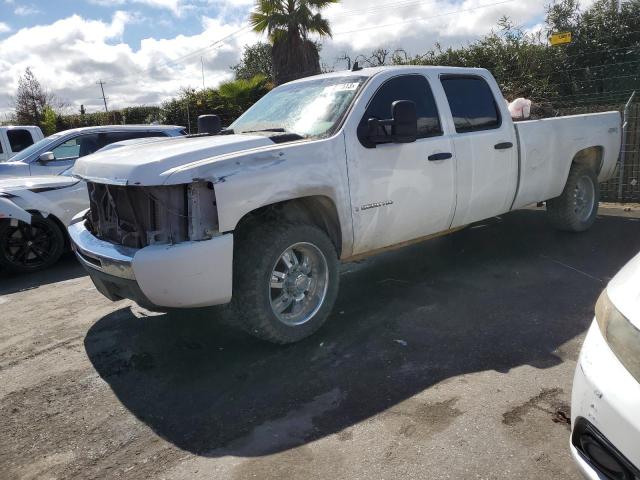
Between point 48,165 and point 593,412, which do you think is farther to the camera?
point 48,165

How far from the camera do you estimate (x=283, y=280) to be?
3.94m

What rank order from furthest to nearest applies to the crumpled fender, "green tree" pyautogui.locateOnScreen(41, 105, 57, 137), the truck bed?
"green tree" pyautogui.locateOnScreen(41, 105, 57, 137)
the crumpled fender
the truck bed

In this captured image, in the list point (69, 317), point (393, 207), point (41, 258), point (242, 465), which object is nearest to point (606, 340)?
point (242, 465)

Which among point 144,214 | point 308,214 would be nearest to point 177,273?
point 144,214

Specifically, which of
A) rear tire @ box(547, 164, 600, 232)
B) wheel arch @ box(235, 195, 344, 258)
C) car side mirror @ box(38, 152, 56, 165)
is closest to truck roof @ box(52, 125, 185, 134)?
car side mirror @ box(38, 152, 56, 165)

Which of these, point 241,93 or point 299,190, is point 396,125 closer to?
point 299,190

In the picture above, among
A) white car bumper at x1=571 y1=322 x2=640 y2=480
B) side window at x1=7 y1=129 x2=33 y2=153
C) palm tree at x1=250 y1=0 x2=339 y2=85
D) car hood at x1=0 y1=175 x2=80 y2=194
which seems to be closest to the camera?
white car bumper at x1=571 y1=322 x2=640 y2=480

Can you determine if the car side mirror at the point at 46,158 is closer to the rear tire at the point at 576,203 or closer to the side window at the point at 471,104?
the side window at the point at 471,104

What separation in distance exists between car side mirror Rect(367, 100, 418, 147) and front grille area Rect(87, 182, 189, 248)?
1.58m

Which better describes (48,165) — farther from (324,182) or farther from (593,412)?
(593,412)

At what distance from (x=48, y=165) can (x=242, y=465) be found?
24.3 ft

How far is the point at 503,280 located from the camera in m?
5.27

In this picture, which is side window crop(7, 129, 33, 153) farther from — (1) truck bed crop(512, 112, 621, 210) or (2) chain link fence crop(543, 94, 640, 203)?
(2) chain link fence crop(543, 94, 640, 203)

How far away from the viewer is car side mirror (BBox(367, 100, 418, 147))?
4.15 metres
